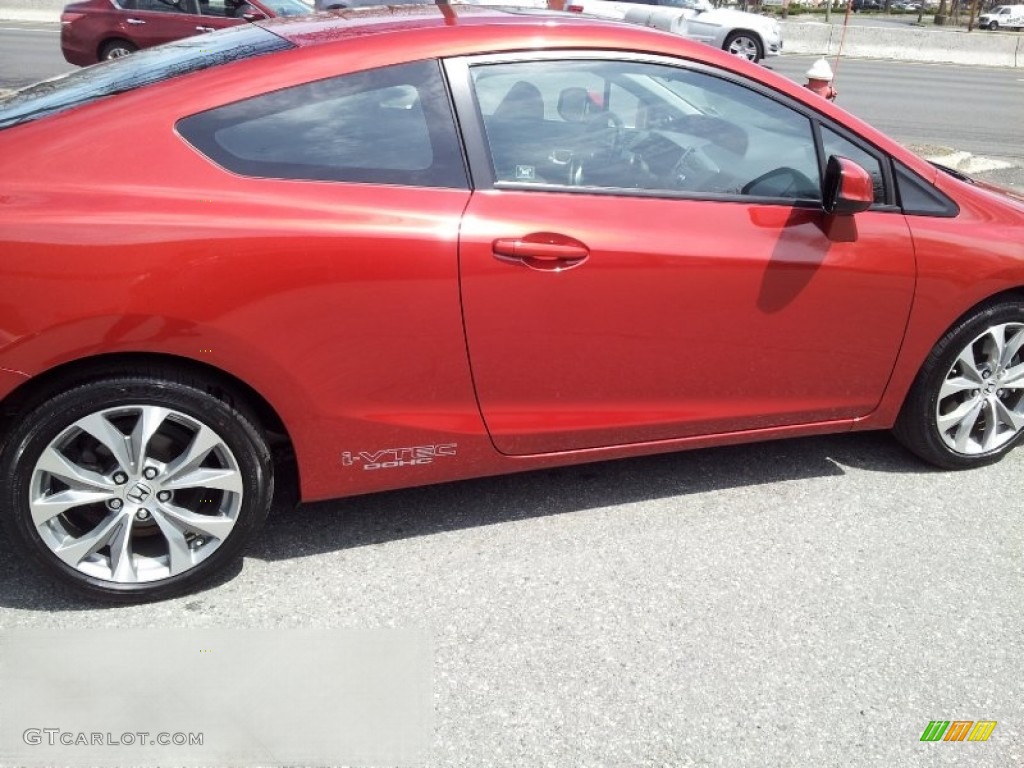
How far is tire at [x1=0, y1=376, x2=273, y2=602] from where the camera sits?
2.59 meters

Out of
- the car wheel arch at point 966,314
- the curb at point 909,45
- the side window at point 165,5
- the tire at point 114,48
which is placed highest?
the car wheel arch at point 966,314

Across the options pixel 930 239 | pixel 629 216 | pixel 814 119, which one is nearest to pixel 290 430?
pixel 629 216

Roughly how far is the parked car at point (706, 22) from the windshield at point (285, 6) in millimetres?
6098

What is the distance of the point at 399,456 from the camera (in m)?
2.98

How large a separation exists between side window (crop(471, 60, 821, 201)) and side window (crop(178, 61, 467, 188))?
0.53 ft

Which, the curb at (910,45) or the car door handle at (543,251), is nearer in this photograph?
the car door handle at (543,251)

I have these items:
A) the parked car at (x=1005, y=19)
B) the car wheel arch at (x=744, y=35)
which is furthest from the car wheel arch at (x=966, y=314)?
the parked car at (x=1005, y=19)

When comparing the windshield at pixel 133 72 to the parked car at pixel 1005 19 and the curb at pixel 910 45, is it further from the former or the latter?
the parked car at pixel 1005 19

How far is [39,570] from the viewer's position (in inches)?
108

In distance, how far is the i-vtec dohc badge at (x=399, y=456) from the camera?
293 cm

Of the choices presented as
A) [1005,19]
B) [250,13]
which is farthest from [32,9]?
[1005,19]

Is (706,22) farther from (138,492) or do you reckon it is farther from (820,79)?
(138,492)

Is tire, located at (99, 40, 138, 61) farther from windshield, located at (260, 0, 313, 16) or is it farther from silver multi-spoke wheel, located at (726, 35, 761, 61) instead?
silver multi-spoke wheel, located at (726, 35, 761, 61)

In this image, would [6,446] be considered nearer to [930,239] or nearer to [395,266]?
[395,266]
